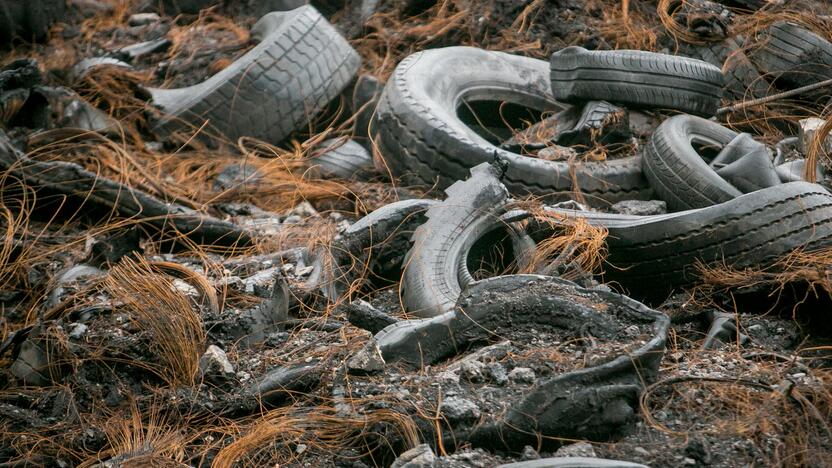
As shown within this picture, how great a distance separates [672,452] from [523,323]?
821mm

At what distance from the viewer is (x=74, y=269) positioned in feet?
14.9

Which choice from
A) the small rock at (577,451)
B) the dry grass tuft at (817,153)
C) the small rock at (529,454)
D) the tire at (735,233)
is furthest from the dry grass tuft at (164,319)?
the dry grass tuft at (817,153)

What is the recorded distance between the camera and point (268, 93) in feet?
20.0

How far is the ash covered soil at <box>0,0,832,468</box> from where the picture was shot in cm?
321

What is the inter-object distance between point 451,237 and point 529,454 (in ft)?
5.17

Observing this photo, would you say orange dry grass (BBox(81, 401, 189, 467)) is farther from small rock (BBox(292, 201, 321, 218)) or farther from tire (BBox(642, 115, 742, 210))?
tire (BBox(642, 115, 742, 210))

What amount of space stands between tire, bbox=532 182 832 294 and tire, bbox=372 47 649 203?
904mm

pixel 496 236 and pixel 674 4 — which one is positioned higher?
pixel 674 4

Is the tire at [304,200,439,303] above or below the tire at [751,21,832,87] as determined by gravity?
below

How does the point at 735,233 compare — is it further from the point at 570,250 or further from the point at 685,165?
the point at 685,165

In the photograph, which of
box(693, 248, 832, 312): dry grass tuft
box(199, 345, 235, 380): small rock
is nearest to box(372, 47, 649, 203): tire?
box(693, 248, 832, 312): dry grass tuft

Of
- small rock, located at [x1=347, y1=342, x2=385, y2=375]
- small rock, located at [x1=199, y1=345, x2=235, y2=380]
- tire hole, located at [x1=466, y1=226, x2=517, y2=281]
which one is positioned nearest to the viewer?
small rock, located at [x1=347, y1=342, x2=385, y2=375]

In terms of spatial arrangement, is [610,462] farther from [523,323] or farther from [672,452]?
[523,323]

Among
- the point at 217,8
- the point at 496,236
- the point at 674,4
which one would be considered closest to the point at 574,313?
the point at 496,236
